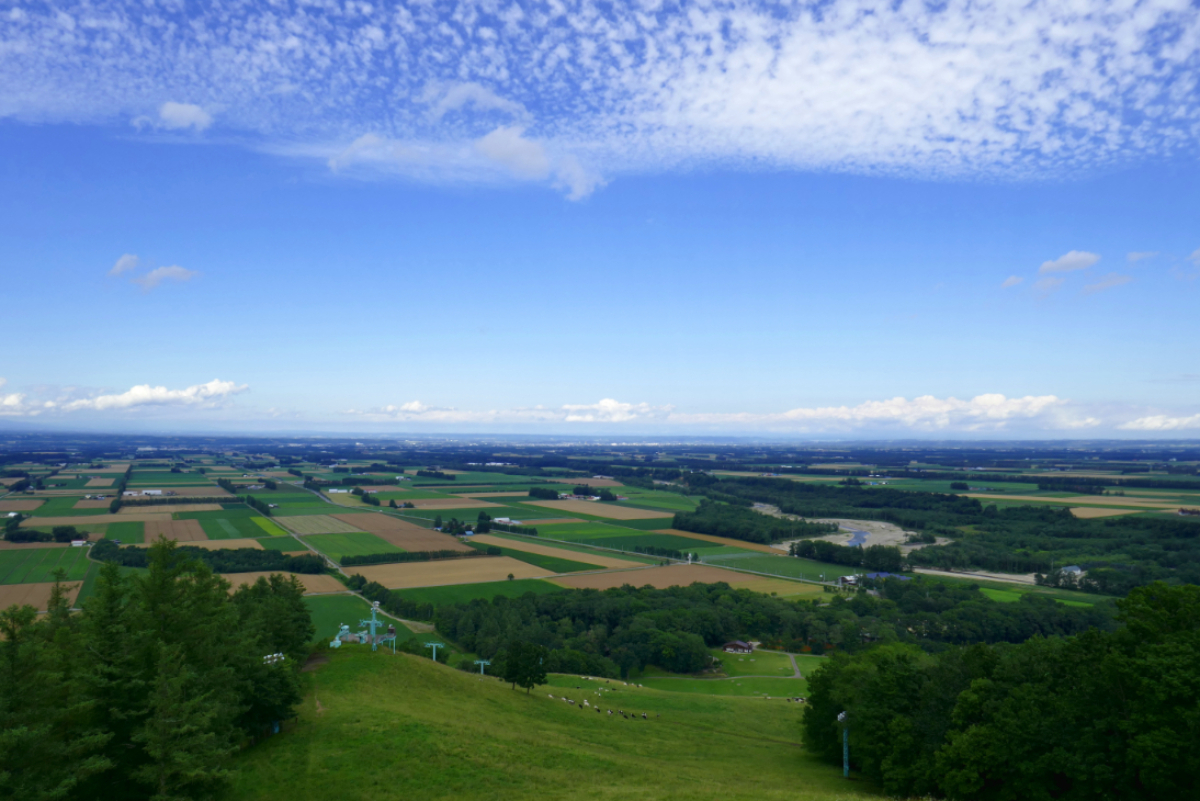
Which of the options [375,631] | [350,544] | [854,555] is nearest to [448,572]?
[350,544]

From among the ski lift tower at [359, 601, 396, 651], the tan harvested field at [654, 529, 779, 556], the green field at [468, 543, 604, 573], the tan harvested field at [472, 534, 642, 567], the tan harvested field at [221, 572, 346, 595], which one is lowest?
the tan harvested field at [654, 529, 779, 556]

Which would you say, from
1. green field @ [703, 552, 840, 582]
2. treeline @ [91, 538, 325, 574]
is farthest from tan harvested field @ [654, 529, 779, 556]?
treeline @ [91, 538, 325, 574]

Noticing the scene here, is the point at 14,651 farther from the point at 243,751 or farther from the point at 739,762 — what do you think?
the point at 739,762

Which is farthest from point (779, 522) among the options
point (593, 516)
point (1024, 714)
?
point (1024, 714)

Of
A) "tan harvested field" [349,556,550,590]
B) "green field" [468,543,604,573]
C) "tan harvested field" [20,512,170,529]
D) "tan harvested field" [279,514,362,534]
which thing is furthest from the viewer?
"tan harvested field" [279,514,362,534]

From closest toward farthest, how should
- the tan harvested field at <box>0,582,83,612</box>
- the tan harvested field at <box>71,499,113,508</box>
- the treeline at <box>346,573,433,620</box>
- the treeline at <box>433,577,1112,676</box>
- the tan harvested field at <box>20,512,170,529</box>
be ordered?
the treeline at <box>433,577,1112,676</box>, the tan harvested field at <box>0,582,83,612</box>, the treeline at <box>346,573,433,620</box>, the tan harvested field at <box>20,512,170,529</box>, the tan harvested field at <box>71,499,113,508</box>

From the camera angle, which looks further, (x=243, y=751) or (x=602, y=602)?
(x=602, y=602)

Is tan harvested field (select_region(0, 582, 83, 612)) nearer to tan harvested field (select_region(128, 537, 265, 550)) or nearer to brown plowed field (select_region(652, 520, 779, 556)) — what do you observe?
tan harvested field (select_region(128, 537, 265, 550))
